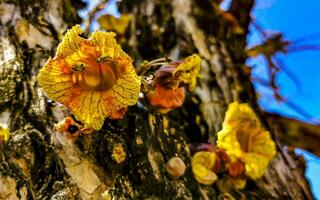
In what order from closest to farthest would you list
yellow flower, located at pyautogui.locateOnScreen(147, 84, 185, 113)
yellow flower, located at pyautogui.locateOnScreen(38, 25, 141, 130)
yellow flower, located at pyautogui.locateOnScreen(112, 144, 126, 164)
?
yellow flower, located at pyautogui.locateOnScreen(38, 25, 141, 130) → yellow flower, located at pyautogui.locateOnScreen(112, 144, 126, 164) → yellow flower, located at pyautogui.locateOnScreen(147, 84, 185, 113)

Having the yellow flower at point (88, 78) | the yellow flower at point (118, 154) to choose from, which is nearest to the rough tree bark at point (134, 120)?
the yellow flower at point (118, 154)

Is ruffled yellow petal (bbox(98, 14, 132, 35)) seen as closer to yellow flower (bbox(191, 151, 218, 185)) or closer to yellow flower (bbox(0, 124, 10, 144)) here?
yellow flower (bbox(191, 151, 218, 185))

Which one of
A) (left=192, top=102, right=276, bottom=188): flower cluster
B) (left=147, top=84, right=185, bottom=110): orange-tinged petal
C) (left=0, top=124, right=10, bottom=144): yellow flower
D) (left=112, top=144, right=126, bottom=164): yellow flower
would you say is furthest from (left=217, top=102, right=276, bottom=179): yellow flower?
(left=0, top=124, right=10, bottom=144): yellow flower

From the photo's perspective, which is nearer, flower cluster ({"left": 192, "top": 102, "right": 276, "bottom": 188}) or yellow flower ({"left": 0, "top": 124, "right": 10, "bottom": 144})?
yellow flower ({"left": 0, "top": 124, "right": 10, "bottom": 144})

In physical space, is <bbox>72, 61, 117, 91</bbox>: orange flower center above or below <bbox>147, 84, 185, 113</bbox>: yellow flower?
below

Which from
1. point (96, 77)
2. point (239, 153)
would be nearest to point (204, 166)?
point (239, 153)
